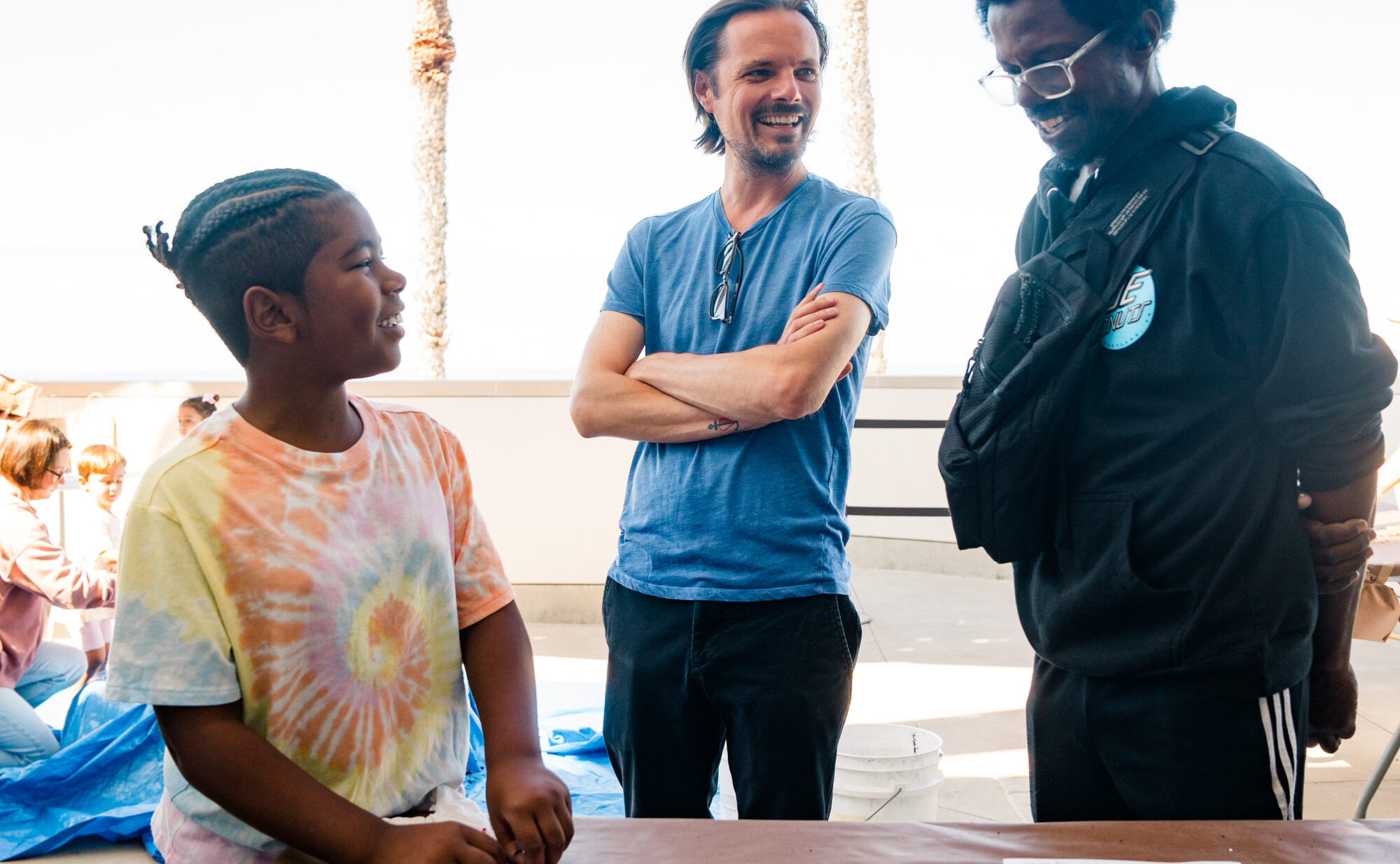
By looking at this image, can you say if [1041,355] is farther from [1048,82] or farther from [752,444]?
[752,444]

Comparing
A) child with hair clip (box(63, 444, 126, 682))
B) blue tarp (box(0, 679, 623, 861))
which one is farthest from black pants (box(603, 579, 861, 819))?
child with hair clip (box(63, 444, 126, 682))

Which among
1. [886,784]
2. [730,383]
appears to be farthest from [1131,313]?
[886,784]

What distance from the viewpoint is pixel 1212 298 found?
129cm

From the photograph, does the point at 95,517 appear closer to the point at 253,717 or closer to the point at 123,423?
the point at 123,423

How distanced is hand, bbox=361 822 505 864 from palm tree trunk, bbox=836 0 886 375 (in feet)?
29.1

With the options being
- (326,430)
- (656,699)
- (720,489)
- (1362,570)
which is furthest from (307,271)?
(1362,570)

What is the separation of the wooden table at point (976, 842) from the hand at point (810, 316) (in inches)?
32.5

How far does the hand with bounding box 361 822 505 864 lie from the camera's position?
2.89ft

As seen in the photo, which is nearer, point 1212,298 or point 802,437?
point 1212,298

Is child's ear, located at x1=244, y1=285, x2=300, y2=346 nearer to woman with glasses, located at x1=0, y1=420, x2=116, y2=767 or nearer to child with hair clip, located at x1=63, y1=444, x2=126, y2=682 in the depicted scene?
woman with glasses, located at x1=0, y1=420, x2=116, y2=767

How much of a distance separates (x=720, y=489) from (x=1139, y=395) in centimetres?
69

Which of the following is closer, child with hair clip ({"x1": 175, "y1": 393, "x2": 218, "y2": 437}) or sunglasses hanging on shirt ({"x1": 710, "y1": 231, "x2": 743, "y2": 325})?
sunglasses hanging on shirt ({"x1": 710, "y1": 231, "x2": 743, "y2": 325})

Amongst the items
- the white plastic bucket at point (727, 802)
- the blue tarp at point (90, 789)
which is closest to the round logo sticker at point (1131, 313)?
the white plastic bucket at point (727, 802)

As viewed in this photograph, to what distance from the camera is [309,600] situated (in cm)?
95
